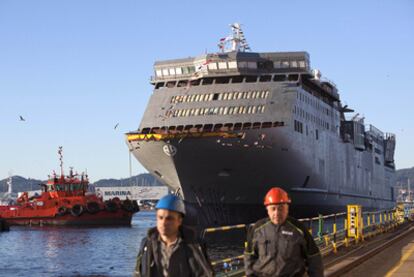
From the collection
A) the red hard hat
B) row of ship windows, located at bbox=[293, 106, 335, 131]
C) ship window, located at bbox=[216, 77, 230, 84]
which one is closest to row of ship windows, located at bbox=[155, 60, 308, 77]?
ship window, located at bbox=[216, 77, 230, 84]

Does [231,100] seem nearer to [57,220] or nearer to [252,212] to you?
[252,212]

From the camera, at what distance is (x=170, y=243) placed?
15.9 ft

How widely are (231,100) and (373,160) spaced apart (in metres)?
36.6

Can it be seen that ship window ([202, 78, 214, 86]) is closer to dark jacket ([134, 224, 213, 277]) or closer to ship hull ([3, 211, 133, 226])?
ship hull ([3, 211, 133, 226])

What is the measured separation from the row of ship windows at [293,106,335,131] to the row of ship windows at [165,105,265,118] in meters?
2.57

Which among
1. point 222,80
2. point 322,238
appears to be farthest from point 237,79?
point 322,238

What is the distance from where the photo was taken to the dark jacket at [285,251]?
6.10 metres

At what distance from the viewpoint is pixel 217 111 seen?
4284 cm

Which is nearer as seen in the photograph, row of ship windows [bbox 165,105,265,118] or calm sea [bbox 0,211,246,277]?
calm sea [bbox 0,211,246,277]

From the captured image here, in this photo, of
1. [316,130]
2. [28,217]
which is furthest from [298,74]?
[28,217]

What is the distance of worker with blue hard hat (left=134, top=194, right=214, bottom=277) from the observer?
187 inches

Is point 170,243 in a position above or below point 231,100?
below

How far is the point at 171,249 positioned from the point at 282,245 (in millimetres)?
1594

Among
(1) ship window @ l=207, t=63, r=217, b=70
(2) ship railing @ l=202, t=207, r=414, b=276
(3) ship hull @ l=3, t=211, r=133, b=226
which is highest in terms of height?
(1) ship window @ l=207, t=63, r=217, b=70
